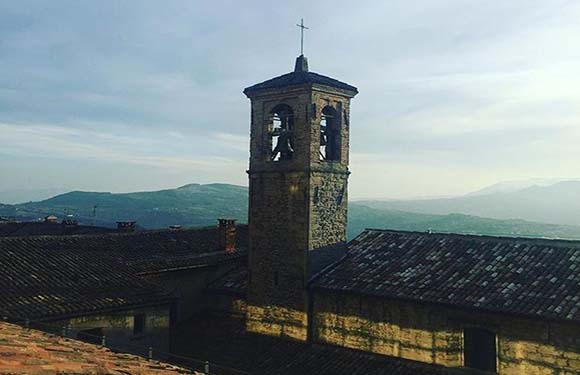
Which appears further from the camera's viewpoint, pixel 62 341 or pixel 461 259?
pixel 461 259

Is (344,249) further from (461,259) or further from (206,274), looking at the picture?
(206,274)

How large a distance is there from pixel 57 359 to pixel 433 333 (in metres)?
12.8

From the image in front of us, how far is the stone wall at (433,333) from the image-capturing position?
14609 millimetres

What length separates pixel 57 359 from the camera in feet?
20.9

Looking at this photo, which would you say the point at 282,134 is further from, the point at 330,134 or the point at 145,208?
the point at 145,208

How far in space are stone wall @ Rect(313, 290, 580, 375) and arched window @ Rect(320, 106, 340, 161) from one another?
5492 mm

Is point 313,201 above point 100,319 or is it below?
above

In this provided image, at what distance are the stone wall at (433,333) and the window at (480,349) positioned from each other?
0.18 meters

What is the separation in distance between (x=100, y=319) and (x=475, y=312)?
37.9ft

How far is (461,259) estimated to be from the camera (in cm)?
1828

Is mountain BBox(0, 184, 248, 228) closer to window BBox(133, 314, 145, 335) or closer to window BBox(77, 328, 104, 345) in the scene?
Answer: window BBox(133, 314, 145, 335)

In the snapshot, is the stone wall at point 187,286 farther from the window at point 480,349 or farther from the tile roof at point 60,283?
the window at point 480,349

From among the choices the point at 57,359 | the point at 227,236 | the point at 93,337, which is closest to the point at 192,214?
the point at 227,236

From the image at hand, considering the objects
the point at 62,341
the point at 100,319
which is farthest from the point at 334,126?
the point at 62,341
